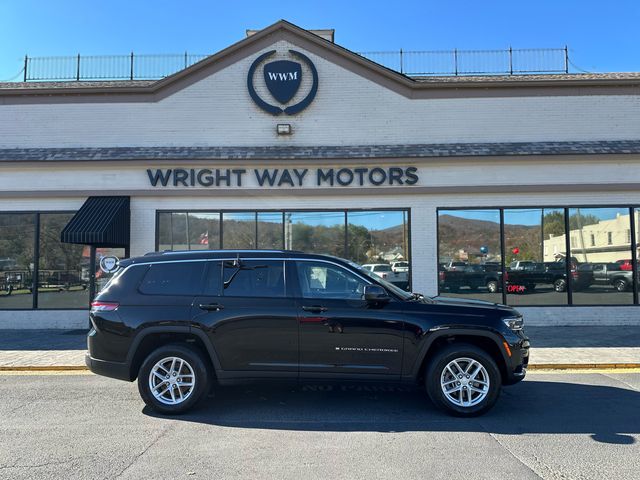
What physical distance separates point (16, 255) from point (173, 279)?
882cm

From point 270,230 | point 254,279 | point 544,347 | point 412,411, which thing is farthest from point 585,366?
point 270,230

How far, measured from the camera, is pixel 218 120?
41.3ft

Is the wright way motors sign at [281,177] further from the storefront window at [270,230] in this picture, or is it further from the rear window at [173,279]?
the rear window at [173,279]

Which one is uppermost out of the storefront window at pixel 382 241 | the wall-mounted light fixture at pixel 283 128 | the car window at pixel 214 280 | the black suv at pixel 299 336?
the wall-mounted light fixture at pixel 283 128

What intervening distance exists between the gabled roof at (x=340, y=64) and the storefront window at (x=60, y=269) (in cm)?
353

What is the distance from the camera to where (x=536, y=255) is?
1205 cm

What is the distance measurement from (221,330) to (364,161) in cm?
744

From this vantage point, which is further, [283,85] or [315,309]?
[283,85]

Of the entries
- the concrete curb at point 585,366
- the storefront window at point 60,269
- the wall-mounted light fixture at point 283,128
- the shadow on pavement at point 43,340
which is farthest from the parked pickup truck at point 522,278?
the storefront window at point 60,269

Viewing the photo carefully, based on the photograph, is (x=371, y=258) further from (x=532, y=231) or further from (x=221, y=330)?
(x=221, y=330)

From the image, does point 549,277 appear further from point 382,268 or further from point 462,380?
point 462,380

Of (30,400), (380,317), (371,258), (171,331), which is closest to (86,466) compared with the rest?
(171,331)

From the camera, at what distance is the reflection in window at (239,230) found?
12.2 meters

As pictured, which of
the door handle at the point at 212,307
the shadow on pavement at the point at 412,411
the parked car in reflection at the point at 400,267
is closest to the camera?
the shadow on pavement at the point at 412,411
